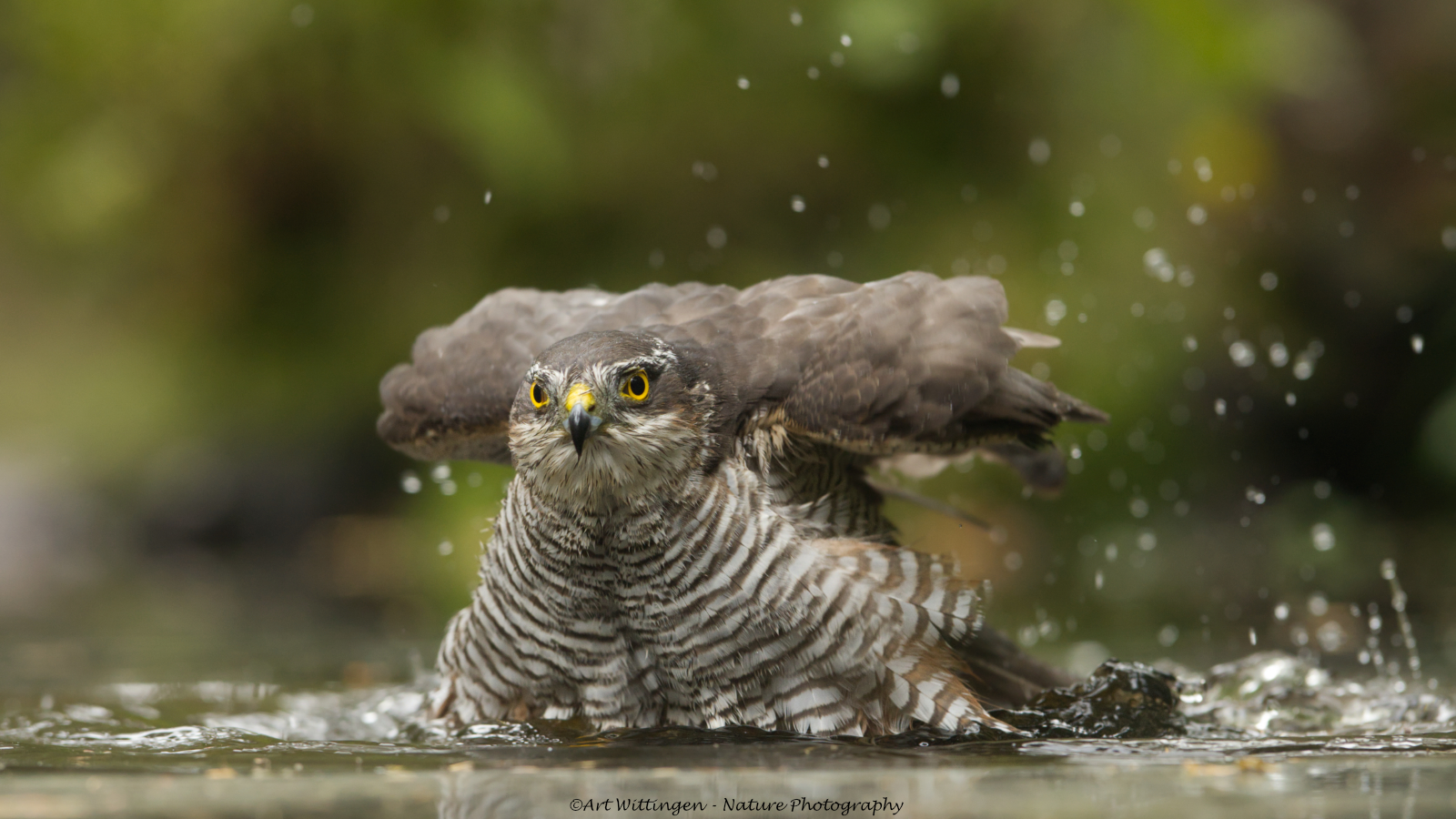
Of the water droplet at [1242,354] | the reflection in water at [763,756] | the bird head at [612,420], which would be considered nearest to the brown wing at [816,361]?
the bird head at [612,420]

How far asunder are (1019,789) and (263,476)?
8.10 m

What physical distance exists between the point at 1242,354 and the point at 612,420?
5.41 meters

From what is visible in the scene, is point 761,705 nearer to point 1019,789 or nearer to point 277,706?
point 1019,789

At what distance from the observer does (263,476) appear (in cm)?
964

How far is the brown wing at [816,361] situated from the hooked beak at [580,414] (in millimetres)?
433

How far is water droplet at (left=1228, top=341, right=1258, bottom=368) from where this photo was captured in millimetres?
7844

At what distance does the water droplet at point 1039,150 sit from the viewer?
26.2ft

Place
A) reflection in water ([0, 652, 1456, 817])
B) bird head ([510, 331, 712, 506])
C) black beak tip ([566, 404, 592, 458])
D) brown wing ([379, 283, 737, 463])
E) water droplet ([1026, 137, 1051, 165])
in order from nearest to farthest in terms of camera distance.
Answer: reflection in water ([0, 652, 1456, 817]) < black beak tip ([566, 404, 592, 458]) < bird head ([510, 331, 712, 506]) < brown wing ([379, 283, 737, 463]) < water droplet ([1026, 137, 1051, 165])

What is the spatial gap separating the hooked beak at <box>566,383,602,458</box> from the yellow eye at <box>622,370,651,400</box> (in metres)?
0.12

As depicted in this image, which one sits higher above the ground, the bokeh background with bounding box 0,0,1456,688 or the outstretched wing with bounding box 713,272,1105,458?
the bokeh background with bounding box 0,0,1456,688

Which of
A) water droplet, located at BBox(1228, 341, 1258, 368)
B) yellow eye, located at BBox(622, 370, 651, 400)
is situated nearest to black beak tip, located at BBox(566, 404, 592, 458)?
yellow eye, located at BBox(622, 370, 651, 400)

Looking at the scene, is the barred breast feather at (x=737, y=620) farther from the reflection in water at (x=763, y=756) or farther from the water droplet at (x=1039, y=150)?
the water droplet at (x=1039, y=150)

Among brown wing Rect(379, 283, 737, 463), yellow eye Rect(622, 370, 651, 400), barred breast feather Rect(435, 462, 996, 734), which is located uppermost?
brown wing Rect(379, 283, 737, 463)

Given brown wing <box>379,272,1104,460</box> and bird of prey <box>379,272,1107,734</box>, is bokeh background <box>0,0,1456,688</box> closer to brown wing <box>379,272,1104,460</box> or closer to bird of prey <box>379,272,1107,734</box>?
brown wing <box>379,272,1104,460</box>
